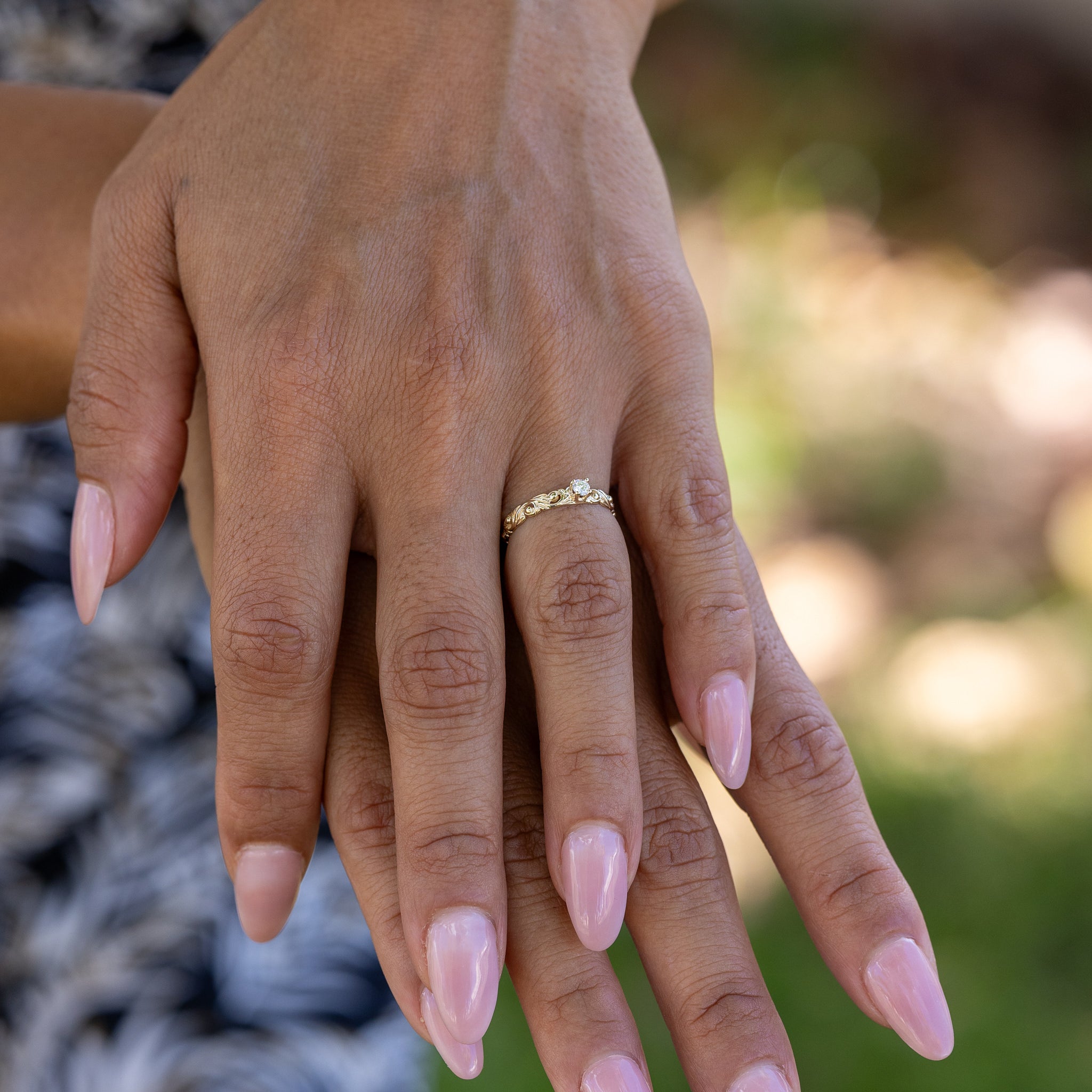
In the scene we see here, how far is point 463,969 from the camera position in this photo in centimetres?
83

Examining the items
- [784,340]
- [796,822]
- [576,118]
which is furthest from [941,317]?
[796,822]

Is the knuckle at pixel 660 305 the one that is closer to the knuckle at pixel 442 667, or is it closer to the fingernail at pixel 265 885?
the knuckle at pixel 442 667

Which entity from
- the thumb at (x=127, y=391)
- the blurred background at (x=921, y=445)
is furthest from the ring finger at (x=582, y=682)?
the blurred background at (x=921, y=445)

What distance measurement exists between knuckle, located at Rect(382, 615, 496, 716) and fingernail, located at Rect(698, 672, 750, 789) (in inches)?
8.2

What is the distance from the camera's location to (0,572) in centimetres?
135

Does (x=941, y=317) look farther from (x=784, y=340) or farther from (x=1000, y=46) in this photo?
(x=1000, y=46)

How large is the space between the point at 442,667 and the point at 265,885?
26cm

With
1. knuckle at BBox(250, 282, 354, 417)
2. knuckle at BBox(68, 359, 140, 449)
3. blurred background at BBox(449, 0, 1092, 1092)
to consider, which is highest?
knuckle at BBox(250, 282, 354, 417)

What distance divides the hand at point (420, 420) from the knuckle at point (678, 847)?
0.05m

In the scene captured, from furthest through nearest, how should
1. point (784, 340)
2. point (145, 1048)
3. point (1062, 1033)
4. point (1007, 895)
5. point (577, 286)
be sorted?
point (784, 340), point (1007, 895), point (1062, 1033), point (145, 1048), point (577, 286)

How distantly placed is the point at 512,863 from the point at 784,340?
215 centimetres

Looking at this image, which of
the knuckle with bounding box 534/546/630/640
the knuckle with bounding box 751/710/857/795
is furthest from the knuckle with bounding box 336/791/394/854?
the knuckle with bounding box 751/710/857/795

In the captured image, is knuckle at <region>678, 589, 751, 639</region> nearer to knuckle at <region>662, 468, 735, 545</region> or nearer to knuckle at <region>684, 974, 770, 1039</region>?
knuckle at <region>662, 468, 735, 545</region>

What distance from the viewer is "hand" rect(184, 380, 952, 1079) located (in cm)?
86
